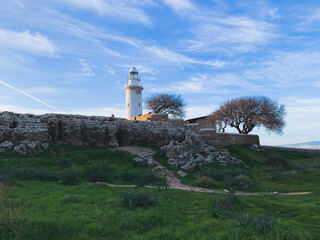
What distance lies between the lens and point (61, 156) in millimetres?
14992

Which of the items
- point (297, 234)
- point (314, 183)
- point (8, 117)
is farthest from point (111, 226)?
point (8, 117)

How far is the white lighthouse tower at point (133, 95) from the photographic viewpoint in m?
40.3

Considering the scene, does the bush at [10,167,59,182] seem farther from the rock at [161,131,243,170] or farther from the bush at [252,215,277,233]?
the bush at [252,215,277,233]

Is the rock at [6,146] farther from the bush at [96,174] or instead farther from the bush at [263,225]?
the bush at [263,225]

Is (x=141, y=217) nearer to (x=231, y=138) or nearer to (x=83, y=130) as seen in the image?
(x=83, y=130)

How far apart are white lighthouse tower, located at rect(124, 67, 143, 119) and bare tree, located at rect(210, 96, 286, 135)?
544 inches

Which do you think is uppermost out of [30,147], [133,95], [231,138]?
[133,95]

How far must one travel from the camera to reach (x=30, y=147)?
1489 cm

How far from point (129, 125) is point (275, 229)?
1748cm

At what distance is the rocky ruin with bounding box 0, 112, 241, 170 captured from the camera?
15.6 m

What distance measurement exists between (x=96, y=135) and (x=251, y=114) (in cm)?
2685

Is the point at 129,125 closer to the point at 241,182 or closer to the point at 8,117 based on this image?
the point at 8,117

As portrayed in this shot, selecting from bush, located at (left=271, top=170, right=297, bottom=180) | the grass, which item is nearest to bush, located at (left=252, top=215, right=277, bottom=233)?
the grass

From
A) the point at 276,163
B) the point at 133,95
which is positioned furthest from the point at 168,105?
the point at 276,163
